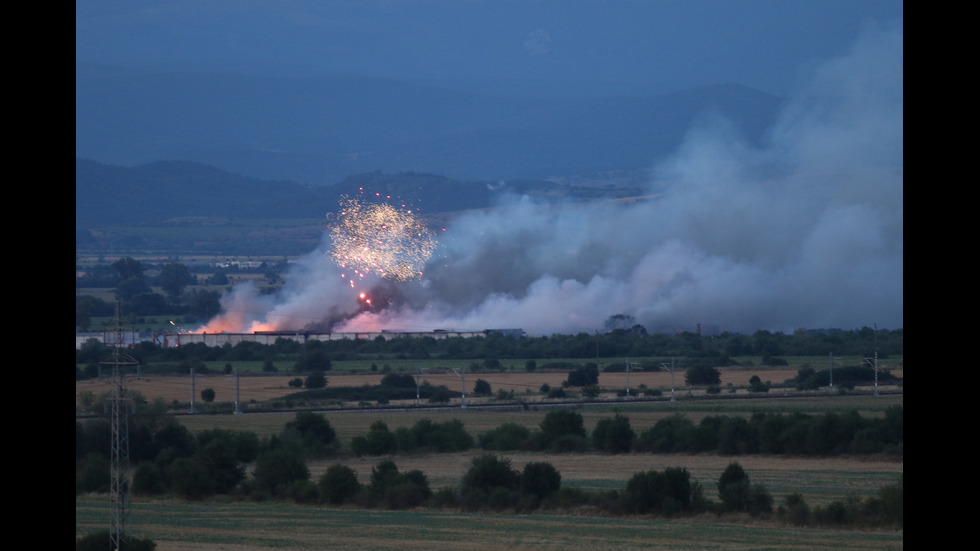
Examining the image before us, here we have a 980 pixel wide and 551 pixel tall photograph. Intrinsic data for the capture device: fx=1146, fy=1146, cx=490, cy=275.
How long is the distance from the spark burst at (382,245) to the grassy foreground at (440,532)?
62.1 m

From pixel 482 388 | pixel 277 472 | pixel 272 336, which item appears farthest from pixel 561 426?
pixel 272 336

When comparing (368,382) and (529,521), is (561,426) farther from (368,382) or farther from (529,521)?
(368,382)

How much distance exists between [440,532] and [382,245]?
7013 cm

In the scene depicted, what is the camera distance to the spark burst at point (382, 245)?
9206 centimetres

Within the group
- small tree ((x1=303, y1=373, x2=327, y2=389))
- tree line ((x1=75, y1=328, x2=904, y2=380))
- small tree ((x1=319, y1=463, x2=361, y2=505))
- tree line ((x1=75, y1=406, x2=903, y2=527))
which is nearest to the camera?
tree line ((x1=75, y1=406, x2=903, y2=527))

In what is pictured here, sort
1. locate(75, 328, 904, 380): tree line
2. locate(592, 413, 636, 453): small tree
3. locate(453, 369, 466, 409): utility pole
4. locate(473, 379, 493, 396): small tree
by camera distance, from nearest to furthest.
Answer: locate(592, 413, 636, 453): small tree
locate(453, 369, 466, 409): utility pole
locate(473, 379, 493, 396): small tree
locate(75, 328, 904, 380): tree line

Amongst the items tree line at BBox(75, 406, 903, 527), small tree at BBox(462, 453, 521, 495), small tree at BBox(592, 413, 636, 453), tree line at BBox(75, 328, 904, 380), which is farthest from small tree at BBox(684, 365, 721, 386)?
A: small tree at BBox(462, 453, 521, 495)

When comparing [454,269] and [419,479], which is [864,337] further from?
[419,479]

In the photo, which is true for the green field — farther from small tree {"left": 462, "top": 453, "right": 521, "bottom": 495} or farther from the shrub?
small tree {"left": 462, "top": 453, "right": 521, "bottom": 495}

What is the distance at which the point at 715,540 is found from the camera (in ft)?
78.8

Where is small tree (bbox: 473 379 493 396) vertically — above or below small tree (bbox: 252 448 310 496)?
above

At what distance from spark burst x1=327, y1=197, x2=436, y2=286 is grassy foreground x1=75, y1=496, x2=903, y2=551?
62.1m

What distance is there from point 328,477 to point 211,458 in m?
4.38

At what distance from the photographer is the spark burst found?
92062 millimetres
